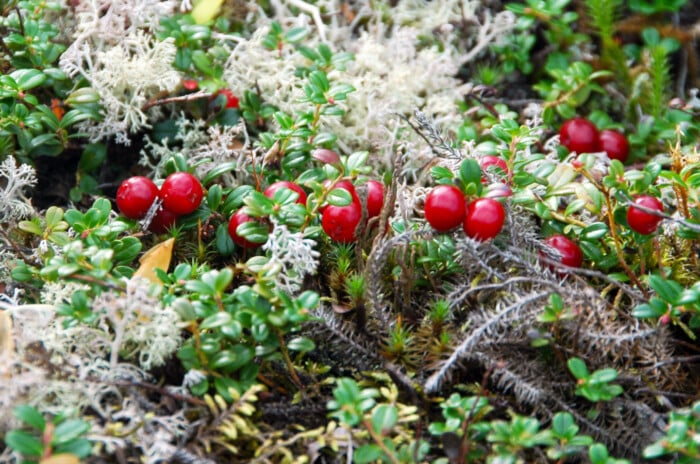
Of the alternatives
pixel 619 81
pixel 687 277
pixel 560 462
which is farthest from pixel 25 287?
pixel 619 81

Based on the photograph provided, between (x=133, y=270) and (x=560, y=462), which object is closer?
(x=560, y=462)

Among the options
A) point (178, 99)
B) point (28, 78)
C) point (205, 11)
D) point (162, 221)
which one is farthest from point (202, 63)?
point (162, 221)

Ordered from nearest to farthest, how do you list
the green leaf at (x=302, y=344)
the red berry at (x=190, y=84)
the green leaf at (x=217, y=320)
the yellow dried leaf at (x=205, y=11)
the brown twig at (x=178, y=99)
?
the green leaf at (x=217, y=320) < the green leaf at (x=302, y=344) < the brown twig at (x=178, y=99) < the red berry at (x=190, y=84) < the yellow dried leaf at (x=205, y=11)

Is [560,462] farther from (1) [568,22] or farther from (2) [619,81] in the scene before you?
(1) [568,22]

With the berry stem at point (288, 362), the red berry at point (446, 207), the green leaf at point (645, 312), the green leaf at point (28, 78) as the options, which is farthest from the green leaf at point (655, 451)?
the green leaf at point (28, 78)

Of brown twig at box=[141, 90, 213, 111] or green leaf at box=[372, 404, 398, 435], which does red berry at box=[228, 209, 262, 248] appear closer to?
brown twig at box=[141, 90, 213, 111]

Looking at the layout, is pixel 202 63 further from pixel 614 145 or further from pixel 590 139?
pixel 614 145

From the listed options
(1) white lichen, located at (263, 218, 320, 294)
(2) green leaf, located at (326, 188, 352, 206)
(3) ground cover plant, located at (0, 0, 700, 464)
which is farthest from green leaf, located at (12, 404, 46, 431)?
(2) green leaf, located at (326, 188, 352, 206)

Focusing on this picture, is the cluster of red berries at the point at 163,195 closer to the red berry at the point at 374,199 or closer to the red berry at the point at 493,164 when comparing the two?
the red berry at the point at 374,199
